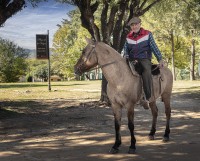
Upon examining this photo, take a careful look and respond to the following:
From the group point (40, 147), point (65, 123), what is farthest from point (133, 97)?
point (65, 123)

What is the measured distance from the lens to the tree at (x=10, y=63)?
64938 mm

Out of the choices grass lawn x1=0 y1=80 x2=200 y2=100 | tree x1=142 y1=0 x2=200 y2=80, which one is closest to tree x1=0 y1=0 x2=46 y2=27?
grass lawn x1=0 y1=80 x2=200 y2=100

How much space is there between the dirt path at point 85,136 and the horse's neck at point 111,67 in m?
1.83

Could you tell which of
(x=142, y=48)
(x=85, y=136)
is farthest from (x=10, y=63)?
(x=142, y=48)

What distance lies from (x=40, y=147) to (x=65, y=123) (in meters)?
4.90

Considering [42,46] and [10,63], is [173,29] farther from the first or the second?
[10,63]

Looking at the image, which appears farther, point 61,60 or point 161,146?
point 61,60

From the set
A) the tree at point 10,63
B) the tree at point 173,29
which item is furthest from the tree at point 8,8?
the tree at point 10,63

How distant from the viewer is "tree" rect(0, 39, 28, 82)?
64938mm

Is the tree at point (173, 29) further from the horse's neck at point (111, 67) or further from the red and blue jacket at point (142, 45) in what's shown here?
the horse's neck at point (111, 67)

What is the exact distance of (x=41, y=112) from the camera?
60.0 ft

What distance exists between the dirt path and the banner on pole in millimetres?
17840

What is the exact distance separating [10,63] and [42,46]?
33473 millimetres

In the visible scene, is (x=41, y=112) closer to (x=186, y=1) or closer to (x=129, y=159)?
(x=129, y=159)
